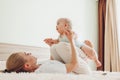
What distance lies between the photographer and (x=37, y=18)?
270cm

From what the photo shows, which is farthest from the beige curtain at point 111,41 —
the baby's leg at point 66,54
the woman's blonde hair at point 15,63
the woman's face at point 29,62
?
the woman's blonde hair at point 15,63

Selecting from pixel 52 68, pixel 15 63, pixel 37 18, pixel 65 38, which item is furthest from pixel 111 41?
pixel 15 63

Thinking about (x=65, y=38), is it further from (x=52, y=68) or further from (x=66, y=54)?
(x=52, y=68)

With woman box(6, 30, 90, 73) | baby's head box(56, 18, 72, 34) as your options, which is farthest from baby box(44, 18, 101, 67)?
woman box(6, 30, 90, 73)

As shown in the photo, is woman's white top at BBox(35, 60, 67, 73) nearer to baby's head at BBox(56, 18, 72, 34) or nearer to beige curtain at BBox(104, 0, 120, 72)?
baby's head at BBox(56, 18, 72, 34)

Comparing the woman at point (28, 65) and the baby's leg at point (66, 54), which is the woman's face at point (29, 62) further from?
the baby's leg at point (66, 54)

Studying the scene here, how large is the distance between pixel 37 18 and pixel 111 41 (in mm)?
1384

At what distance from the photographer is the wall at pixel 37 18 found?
7.52ft

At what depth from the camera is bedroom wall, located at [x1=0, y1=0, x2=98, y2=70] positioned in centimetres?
229

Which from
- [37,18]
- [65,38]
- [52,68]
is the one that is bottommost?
[52,68]

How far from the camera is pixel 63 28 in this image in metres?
1.48

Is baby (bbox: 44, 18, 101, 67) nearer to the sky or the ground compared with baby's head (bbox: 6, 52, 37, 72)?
nearer to the sky

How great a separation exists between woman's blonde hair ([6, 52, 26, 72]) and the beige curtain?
2.45 meters

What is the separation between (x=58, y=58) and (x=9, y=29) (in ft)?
3.31
